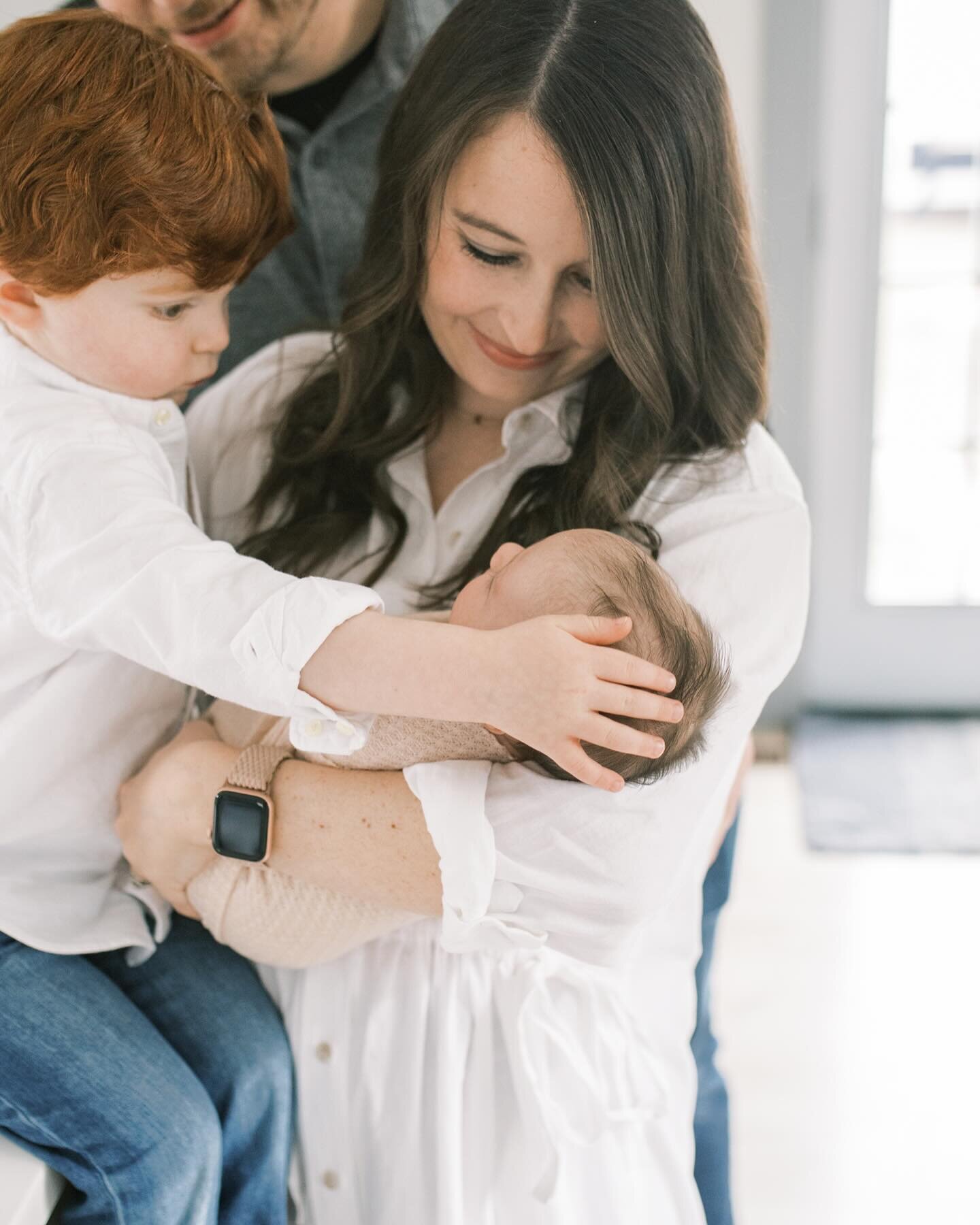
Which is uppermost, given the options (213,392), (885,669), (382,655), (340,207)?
(340,207)

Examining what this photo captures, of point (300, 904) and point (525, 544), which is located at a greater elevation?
point (525, 544)

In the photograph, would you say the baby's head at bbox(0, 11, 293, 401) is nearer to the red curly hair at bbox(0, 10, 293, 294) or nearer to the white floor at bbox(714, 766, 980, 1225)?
the red curly hair at bbox(0, 10, 293, 294)

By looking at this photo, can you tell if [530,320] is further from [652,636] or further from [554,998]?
[554,998]

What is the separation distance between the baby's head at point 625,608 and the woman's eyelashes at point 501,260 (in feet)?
1.00

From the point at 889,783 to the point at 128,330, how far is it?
8.54 ft

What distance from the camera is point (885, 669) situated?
3678mm

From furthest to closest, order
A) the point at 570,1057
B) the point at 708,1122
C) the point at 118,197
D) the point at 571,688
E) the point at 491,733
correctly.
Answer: the point at 708,1122 < the point at 570,1057 < the point at 491,733 < the point at 118,197 < the point at 571,688

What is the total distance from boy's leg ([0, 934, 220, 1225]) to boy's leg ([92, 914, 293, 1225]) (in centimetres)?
5

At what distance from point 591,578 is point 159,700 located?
0.54m

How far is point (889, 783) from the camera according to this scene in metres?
3.31

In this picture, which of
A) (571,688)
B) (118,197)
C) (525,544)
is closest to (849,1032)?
(525,544)

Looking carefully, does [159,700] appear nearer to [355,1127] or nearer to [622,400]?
[355,1127]

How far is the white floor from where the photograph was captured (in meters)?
2.24

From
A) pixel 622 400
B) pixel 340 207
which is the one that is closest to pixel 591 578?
pixel 622 400
